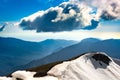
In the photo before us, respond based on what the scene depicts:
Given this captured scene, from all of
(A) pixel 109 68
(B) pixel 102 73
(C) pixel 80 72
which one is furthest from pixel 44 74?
(A) pixel 109 68

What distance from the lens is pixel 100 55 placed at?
119 m

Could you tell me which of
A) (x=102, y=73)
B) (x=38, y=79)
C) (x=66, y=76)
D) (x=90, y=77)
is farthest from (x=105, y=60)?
(x=38, y=79)

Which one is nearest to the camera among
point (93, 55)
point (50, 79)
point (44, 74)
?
point (50, 79)

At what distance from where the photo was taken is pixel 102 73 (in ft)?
349

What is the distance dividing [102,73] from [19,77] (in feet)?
106

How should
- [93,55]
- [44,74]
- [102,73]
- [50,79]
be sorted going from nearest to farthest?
[50,79], [44,74], [102,73], [93,55]

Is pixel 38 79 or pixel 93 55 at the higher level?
pixel 93 55

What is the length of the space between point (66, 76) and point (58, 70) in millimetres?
4868

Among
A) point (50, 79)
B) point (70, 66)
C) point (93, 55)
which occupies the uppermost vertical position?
point (93, 55)

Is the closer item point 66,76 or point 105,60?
point 66,76

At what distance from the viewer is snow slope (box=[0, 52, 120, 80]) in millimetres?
91688

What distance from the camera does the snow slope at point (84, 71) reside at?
91.7 metres

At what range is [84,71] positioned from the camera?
324 feet

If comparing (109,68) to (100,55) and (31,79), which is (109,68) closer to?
(100,55)
